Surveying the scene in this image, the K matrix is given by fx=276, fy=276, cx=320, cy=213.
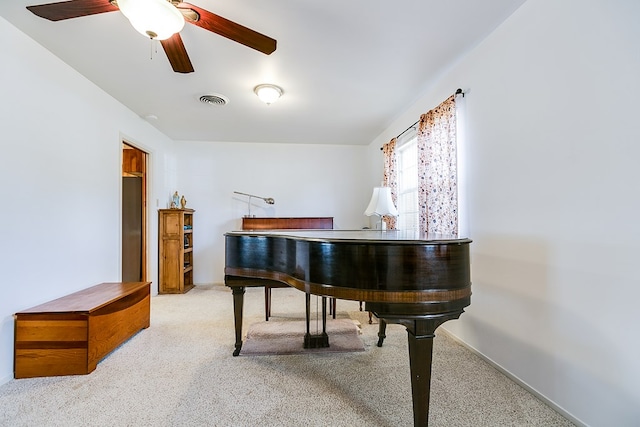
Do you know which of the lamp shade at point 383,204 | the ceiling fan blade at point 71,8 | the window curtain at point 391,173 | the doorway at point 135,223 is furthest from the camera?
the doorway at point 135,223

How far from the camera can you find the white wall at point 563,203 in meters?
1.25

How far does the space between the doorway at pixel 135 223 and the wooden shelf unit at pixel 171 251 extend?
22 cm

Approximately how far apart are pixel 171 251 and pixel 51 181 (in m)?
2.14

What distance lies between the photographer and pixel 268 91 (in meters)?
2.78

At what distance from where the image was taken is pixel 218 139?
4785 millimetres

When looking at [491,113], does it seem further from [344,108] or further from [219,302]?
[219,302]

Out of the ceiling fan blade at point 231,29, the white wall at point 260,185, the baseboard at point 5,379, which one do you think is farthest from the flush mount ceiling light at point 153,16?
the white wall at point 260,185

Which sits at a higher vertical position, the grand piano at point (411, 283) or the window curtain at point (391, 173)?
the window curtain at point (391, 173)

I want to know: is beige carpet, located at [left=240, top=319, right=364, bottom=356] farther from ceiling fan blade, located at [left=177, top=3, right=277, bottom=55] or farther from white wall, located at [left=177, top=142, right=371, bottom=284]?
white wall, located at [left=177, top=142, right=371, bottom=284]

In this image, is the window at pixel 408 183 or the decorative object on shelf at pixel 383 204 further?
the window at pixel 408 183

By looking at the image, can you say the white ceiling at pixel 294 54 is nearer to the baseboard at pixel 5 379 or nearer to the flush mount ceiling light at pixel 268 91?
the flush mount ceiling light at pixel 268 91

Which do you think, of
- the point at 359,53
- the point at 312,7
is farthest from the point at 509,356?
the point at 312,7

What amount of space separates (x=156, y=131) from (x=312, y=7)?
3442 millimetres

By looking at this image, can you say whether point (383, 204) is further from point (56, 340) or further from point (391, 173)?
point (56, 340)
